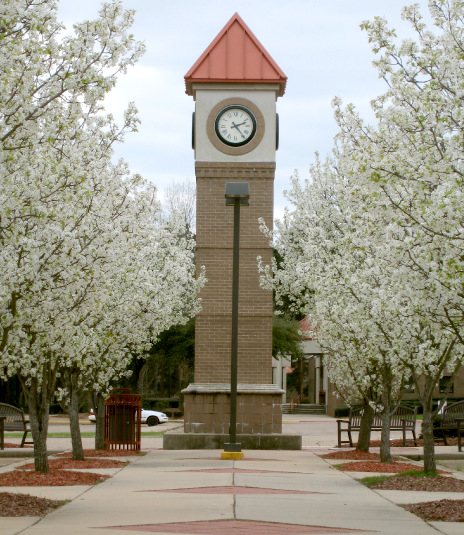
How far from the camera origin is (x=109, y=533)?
22.4 feet

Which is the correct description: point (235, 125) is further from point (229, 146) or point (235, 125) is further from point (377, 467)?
point (377, 467)

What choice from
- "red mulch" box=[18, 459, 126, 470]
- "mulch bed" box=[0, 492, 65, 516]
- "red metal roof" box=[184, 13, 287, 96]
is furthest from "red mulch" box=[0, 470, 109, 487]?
"red metal roof" box=[184, 13, 287, 96]

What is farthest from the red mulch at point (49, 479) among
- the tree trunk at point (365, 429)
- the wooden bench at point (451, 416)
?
→ the wooden bench at point (451, 416)

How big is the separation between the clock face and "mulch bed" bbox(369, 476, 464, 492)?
9749 millimetres

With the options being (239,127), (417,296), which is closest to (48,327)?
(417,296)

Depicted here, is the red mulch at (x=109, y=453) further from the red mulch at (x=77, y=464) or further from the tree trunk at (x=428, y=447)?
the tree trunk at (x=428, y=447)

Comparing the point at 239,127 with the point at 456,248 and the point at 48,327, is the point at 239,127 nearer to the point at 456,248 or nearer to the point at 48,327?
the point at 48,327

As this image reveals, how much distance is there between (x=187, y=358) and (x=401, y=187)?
3423 cm

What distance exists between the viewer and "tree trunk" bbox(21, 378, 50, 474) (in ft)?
36.3

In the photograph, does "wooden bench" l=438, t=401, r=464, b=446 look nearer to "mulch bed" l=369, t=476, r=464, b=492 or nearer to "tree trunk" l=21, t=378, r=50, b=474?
"mulch bed" l=369, t=476, r=464, b=492

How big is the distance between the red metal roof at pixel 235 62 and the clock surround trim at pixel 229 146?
517mm

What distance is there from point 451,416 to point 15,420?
11.1 m

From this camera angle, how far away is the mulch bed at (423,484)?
10.4m

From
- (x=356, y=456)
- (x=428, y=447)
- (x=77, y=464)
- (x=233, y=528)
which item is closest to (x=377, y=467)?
(x=428, y=447)
